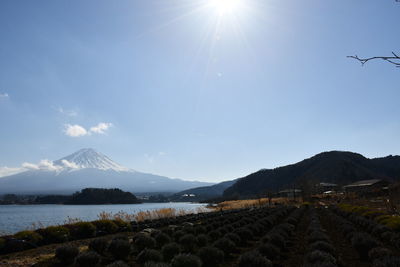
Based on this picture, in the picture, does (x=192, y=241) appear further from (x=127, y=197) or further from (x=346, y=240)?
(x=127, y=197)

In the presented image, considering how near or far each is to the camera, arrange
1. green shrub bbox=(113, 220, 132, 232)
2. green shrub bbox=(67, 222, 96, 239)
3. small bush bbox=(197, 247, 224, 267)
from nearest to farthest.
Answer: small bush bbox=(197, 247, 224, 267), green shrub bbox=(67, 222, 96, 239), green shrub bbox=(113, 220, 132, 232)

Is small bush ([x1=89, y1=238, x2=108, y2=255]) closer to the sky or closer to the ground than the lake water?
closer to the sky

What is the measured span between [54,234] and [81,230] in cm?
202

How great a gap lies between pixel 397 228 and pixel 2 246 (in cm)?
1848

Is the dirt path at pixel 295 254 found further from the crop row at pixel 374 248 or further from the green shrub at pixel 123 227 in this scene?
the green shrub at pixel 123 227

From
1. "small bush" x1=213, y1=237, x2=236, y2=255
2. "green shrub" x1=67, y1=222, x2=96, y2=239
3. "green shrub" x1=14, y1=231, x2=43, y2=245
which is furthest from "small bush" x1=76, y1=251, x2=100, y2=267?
"green shrub" x1=67, y1=222, x2=96, y2=239

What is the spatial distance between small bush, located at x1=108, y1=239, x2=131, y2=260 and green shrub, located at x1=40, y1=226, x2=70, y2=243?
493cm

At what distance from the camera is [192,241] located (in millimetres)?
12305

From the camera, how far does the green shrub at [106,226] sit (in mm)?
17953

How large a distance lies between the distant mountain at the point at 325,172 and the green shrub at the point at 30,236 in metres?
114

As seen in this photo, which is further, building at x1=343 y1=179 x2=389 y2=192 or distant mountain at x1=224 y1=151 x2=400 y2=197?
distant mountain at x1=224 y1=151 x2=400 y2=197

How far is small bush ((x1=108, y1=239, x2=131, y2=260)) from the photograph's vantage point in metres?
10.5

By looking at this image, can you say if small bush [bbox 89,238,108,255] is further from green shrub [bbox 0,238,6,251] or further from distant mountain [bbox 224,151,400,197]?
distant mountain [bbox 224,151,400,197]

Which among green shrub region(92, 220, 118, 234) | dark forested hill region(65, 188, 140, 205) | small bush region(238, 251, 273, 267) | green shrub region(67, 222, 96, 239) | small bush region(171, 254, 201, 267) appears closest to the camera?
small bush region(171, 254, 201, 267)
